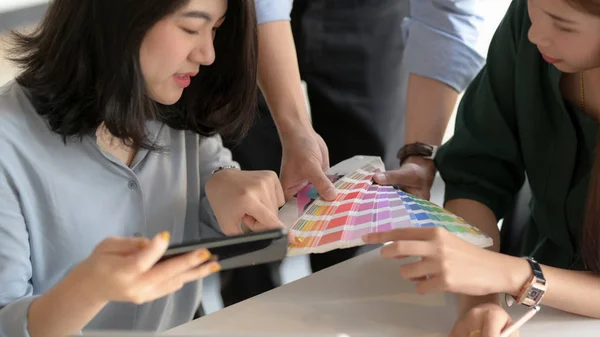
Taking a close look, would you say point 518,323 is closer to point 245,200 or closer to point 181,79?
point 245,200

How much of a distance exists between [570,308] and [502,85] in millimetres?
409

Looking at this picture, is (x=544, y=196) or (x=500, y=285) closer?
(x=500, y=285)

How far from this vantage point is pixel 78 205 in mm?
1104

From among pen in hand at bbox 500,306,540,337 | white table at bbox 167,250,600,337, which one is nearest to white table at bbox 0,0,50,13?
white table at bbox 167,250,600,337

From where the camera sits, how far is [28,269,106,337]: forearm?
0.83 metres

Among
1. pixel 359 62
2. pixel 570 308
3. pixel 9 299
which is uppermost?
pixel 359 62

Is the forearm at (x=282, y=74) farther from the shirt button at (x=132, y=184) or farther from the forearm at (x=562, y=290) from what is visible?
the forearm at (x=562, y=290)

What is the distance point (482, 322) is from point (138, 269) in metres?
0.47

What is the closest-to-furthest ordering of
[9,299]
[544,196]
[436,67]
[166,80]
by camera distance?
[9,299], [166,80], [544,196], [436,67]

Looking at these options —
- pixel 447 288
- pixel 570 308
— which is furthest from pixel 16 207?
pixel 570 308

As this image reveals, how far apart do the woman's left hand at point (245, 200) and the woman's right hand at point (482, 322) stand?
290mm

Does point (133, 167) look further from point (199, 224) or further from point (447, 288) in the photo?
point (447, 288)

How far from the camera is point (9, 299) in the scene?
37.7 inches

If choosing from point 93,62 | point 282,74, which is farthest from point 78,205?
point 282,74
